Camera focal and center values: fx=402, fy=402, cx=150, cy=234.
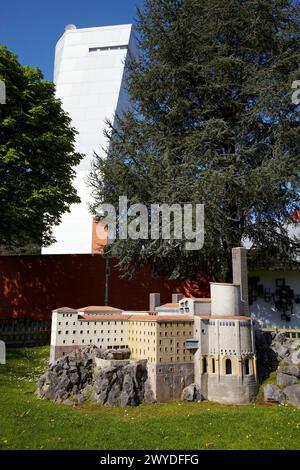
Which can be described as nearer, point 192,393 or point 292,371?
point 192,393

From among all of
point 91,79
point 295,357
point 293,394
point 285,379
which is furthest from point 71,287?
point 91,79

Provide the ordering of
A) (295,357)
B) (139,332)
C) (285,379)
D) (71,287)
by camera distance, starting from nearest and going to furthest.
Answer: (285,379), (139,332), (295,357), (71,287)

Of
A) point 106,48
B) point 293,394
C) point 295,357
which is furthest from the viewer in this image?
point 106,48

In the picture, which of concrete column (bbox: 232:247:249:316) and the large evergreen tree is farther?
the large evergreen tree

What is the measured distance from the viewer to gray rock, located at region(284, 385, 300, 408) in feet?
47.1

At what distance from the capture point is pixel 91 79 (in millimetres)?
44938

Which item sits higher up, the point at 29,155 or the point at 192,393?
the point at 29,155

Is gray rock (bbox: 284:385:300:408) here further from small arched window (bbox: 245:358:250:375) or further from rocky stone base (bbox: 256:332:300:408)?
small arched window (bbox: 245:358:250:375)

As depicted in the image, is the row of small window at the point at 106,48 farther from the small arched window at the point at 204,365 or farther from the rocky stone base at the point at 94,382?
the small arched window at the point at 204,365

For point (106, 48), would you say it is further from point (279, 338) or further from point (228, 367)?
point (228, 367)

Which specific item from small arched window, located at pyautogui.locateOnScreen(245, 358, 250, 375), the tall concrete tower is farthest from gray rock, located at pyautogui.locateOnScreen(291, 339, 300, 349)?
the tall concrete tower

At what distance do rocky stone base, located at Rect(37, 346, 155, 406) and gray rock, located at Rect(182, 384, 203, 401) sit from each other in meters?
1.25

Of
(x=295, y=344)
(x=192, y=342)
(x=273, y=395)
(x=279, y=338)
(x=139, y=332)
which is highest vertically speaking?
(x=139, y=332)

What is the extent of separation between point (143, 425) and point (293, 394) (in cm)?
598
